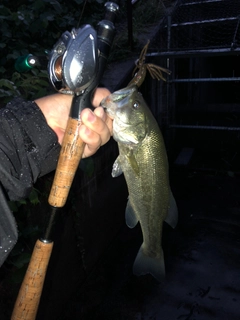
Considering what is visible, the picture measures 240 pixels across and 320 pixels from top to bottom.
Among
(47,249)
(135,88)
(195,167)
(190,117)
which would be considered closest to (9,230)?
(47,249)

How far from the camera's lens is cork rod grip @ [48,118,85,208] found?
5.33 feet

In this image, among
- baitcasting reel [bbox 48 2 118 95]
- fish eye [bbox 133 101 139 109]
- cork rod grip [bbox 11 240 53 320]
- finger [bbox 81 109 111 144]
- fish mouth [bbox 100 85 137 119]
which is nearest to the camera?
baitcasting reel [bbox 48 2 118 95]

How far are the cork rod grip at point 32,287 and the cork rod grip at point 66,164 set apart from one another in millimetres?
236

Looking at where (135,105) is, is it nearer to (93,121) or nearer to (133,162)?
(133,162)

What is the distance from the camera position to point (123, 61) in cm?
544

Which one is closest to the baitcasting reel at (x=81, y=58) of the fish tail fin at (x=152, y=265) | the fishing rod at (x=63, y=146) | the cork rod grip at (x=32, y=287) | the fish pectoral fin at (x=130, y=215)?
the fishing rod at (x=63, y=146)

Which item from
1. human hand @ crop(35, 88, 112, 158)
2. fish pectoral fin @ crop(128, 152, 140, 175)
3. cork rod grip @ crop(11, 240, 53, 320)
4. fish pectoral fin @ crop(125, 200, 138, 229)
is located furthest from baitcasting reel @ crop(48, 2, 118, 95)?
fish pectoral fin @ crop(125, 200, 138, 229)

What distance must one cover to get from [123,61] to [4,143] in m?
4.15

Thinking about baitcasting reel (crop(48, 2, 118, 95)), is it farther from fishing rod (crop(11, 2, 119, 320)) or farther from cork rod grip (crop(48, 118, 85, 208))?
cork rod grip (crop(48, 118, 85, 208))

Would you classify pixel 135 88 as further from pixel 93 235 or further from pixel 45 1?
pixel 45 1

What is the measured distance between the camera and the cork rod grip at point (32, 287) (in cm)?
165

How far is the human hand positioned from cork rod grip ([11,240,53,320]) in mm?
553

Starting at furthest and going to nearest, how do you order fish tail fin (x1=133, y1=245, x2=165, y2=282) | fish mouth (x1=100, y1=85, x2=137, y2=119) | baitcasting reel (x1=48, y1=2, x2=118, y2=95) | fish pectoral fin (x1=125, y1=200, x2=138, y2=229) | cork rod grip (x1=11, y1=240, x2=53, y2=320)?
fish tail fin (x1=133, y1=245, x2=165, y2=282) < fish pectoral fin (x1=125, y1=200, x2=138, y2=229) < fish mouth (x1=100, y1=85, x2=137, y2=119) < cork rod grip (x1=11, y1=240, x2=53, y2=320) < baitcasting reel (x1=48, y1=2, x2=118, y2=95)

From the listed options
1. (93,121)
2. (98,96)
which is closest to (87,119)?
(93,121)
